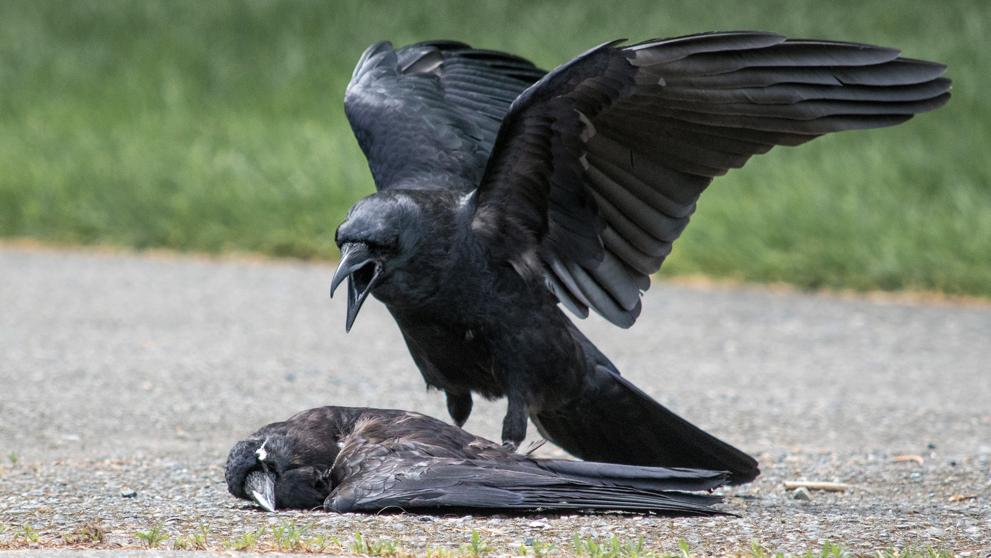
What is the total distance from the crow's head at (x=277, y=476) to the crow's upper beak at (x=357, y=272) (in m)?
0.49

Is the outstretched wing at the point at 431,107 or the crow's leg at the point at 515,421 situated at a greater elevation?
the outstretched wing at the point at 431,107

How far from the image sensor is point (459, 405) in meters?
5.36

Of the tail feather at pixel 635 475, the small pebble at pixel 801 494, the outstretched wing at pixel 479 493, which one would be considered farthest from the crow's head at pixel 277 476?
the small pebble at pixel 801 494

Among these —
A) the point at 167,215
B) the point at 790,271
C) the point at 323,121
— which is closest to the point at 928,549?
the point at 790,271

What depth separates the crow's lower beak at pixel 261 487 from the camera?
184 inches

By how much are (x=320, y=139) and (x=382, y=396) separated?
213 inches

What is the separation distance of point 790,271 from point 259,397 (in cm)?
402

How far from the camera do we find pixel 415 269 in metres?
4.69

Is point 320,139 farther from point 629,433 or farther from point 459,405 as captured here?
point 629,433

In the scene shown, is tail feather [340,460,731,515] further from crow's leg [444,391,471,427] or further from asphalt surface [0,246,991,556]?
crow's leg [444,391,471,427]

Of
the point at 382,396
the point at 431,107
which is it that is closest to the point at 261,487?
the point at 431,107

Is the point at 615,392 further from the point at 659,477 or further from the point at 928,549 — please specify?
the point at 928,549

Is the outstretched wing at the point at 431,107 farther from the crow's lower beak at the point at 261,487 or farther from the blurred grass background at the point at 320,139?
the blurred grass background at the point at 320,139

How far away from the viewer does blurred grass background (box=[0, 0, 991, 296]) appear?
10023 millimetres
